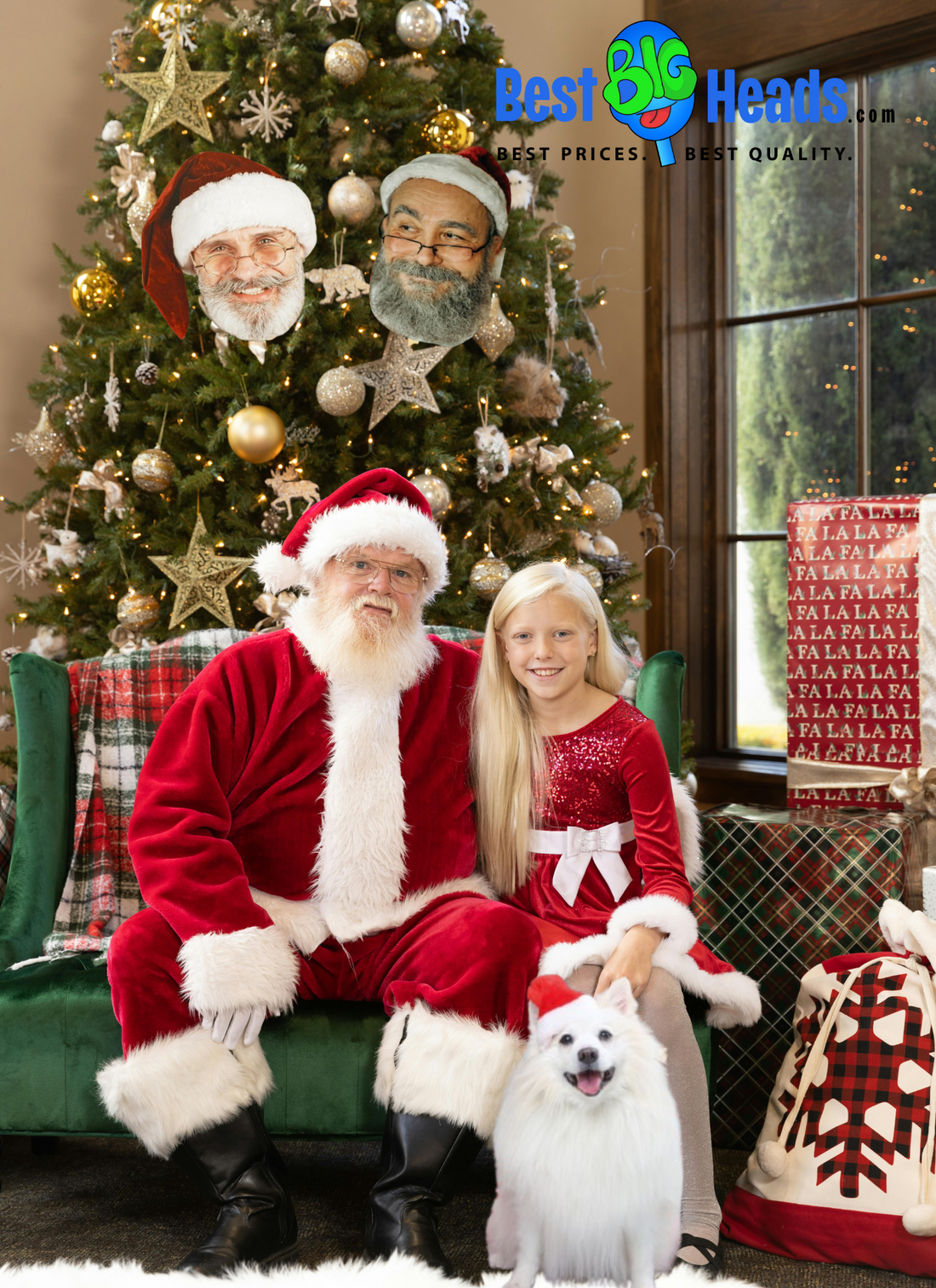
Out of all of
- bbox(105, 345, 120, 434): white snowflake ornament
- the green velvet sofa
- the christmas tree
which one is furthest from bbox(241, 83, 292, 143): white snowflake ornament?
the green velvet sofa

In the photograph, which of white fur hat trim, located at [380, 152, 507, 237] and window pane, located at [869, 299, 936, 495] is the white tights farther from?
window pane, located at [869, 299, 936, 495]

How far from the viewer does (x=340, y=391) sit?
2799 mm

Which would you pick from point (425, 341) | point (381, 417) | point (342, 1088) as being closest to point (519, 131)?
point (425, 341)

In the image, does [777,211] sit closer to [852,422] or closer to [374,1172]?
[852,422]

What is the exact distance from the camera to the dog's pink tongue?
4.78 ft

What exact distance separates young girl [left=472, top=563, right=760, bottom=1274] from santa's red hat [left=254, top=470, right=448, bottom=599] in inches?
8.8

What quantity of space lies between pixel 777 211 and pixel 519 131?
3.45ft

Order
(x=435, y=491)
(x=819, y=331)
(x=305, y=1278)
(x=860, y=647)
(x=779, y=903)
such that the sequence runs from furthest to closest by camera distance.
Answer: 1. (x=819, y=331)
2. (x=435, y=491)
3. (x=860, y=647)
4. (x=779, y=903)
5. (x=305, y=1278)

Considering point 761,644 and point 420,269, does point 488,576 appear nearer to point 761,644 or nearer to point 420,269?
point 420,269

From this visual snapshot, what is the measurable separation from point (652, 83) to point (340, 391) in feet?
6.31

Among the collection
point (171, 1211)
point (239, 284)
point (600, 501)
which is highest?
point (239, 284)

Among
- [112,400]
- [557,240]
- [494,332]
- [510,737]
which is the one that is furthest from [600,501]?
[112,400]

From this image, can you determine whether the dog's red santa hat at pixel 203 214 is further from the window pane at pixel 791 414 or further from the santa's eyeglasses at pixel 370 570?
the window pane at pixel 791 414

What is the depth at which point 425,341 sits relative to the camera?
9.54ft
